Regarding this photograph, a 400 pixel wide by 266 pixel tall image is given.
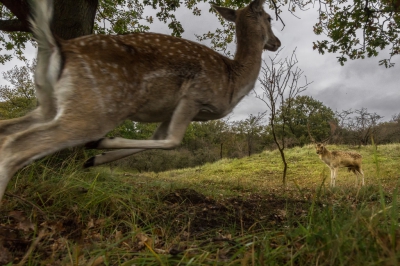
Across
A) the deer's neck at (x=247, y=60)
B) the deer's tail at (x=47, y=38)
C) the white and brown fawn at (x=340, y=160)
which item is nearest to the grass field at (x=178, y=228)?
the deer's tail at (x=47, y=38)

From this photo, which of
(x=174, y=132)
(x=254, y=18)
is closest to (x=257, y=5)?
(x=254, y=18)

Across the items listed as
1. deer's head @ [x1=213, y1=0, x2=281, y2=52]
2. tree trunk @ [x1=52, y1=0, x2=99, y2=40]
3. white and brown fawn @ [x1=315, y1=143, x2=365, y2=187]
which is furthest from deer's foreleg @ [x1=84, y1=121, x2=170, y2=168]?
white and brown fawn @ [x1=315, y1=143, x2=365, y2=187]

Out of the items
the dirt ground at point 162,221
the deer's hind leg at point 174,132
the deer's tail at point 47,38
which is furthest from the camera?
the deer's hind leg at point 174,132

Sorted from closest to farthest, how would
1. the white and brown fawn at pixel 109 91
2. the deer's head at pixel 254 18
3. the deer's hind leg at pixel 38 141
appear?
the deer's hind leg at pixel 38 141 < the white and brown fawn at pixel 109 91 < the deer's head at pixel 254 18

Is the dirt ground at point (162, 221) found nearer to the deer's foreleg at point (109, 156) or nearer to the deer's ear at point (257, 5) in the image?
the deer's foreleg at point (109, 156)

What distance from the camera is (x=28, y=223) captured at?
8.87 feet

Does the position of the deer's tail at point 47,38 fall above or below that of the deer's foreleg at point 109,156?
above

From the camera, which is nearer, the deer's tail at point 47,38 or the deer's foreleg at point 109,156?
the deer's tail at point 47,38

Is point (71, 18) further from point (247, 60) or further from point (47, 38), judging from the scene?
point (247, 60)

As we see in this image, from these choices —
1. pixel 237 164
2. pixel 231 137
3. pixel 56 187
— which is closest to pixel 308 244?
pixel 56 187

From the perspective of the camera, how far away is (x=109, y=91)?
322 cm

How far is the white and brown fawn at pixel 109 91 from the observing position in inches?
117

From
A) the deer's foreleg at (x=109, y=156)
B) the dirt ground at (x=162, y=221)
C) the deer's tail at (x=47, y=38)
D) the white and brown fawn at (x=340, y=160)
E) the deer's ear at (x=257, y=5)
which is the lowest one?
the dirt ground at (x=162, y=221)

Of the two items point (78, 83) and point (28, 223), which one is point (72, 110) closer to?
point (78, 83)
